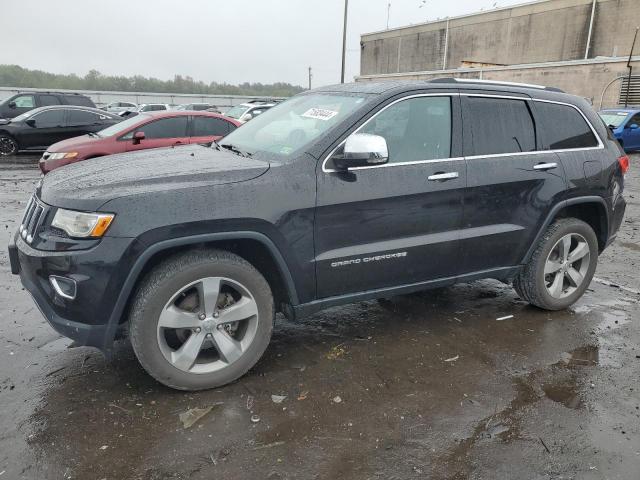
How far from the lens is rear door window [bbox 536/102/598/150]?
4.20 metres

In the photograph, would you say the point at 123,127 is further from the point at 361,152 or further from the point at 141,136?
the point at 361,152

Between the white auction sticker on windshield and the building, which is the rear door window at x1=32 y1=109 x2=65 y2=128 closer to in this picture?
the white auction sticker on windshield

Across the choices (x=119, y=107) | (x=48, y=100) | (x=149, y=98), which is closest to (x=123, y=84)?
(x=149, y=98)

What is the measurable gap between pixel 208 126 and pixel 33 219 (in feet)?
23.3

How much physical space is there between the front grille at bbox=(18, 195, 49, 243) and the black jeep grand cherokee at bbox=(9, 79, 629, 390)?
0.01m

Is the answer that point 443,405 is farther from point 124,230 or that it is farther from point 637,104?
point 637,104

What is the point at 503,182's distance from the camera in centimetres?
386

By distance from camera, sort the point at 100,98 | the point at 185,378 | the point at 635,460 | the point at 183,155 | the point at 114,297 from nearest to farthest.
→ the point at 635,460, the point at 114,297, the point at 185,378, the point at 183,155, the point at 100,98

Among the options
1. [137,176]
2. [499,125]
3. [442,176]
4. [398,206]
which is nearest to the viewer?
[137,176]

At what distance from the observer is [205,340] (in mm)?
3094

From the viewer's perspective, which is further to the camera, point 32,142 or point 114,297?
point 32,142

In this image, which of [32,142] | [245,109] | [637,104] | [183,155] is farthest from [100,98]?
[183,155]

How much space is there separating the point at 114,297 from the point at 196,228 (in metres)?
0.57

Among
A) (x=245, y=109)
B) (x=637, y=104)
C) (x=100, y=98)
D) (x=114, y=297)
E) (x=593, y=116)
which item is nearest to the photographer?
(x=114, y=297)
